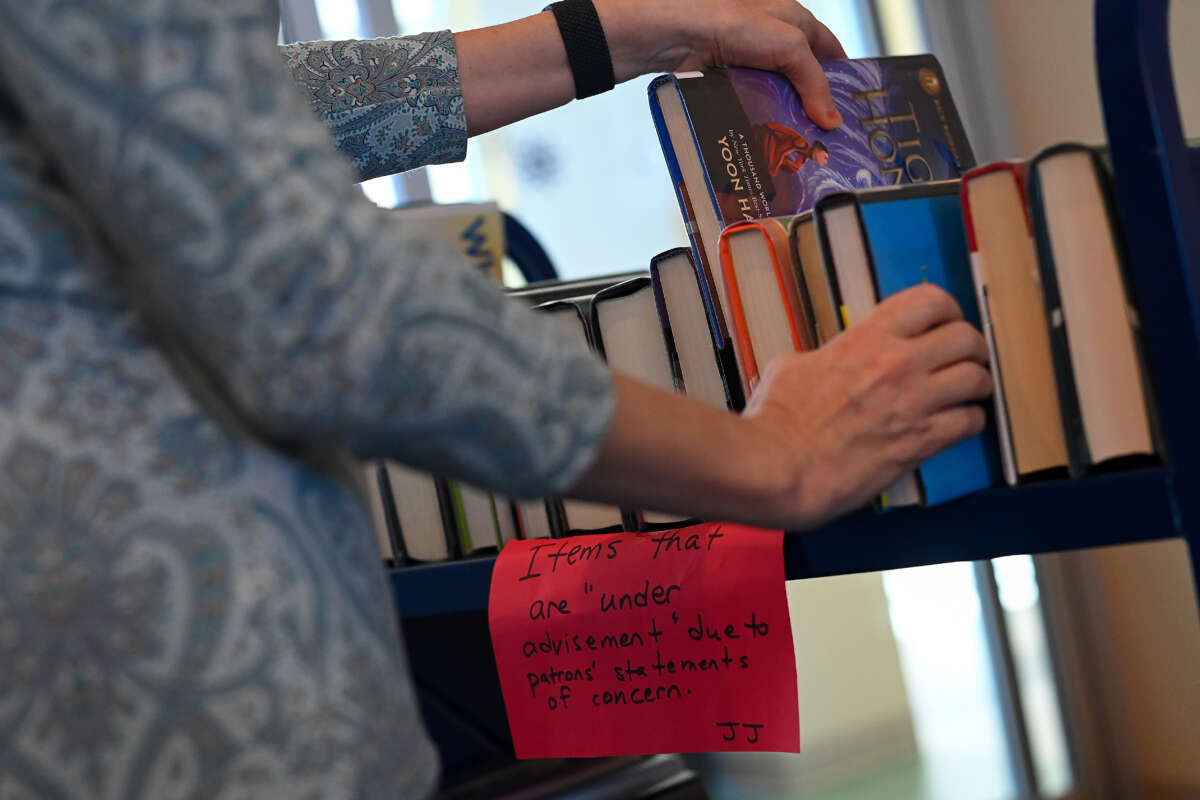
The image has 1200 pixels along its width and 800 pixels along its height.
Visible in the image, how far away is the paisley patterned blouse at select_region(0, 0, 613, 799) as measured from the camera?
0.98ft

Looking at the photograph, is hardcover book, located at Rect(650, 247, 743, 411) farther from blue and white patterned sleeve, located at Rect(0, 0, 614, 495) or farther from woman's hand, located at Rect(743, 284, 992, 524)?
blue and white patterned sleeve, located at Rect(0, 0, 614, 495)

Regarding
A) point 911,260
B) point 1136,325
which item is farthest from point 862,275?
point 1136,325

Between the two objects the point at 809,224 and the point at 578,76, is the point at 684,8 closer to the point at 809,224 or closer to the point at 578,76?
the point at 578,76

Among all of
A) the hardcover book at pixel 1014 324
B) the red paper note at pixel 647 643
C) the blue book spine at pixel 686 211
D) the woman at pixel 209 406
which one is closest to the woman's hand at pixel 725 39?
the blue book spine at pixel 686 211

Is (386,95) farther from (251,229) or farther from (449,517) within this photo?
(251,229)

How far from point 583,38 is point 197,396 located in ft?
1.89

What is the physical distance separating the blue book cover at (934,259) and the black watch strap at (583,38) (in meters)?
0.33

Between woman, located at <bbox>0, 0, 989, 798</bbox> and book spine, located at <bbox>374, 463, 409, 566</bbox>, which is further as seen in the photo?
book spine, located at <bbox>374, 463, 409, 566</bbox>

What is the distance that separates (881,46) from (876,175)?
155 cm

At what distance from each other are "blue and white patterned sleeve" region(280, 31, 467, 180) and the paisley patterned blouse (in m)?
0.45

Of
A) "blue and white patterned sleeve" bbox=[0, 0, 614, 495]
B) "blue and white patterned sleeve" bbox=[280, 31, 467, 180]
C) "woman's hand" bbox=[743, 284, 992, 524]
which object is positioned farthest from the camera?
"blue and white patterned sleeve" bbox=[280, 31, 467, 180]

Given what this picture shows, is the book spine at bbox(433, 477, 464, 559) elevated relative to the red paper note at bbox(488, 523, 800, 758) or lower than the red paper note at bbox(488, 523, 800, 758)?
elevated

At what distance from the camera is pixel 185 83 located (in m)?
0.30

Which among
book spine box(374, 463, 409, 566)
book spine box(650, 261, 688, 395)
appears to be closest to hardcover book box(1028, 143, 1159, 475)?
book spine box(650, 261, 688, 395)
